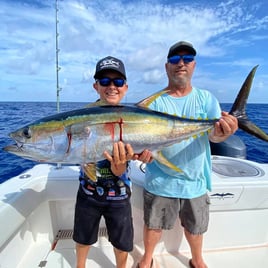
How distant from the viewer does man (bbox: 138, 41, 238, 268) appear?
6.91 ft

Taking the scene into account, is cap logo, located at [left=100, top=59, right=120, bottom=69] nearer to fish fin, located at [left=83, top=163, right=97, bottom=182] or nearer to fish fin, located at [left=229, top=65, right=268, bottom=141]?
fish fin, located at [left=83, top=163, right=97, bottom=182]

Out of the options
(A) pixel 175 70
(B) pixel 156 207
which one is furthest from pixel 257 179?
(A) pixel 175 70

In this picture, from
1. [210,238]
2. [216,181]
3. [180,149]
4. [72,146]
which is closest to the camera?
[72,146]

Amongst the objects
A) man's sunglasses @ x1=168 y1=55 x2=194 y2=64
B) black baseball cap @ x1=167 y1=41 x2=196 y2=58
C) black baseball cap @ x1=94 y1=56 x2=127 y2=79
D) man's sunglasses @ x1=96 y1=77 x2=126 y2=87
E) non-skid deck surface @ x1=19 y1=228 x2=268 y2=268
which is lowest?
non-skid deck surface @ x1=19 y1=228 x2=268 y2=268

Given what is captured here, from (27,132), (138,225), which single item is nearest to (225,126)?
(27,132)

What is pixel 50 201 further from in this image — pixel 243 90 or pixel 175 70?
pixel 243 90

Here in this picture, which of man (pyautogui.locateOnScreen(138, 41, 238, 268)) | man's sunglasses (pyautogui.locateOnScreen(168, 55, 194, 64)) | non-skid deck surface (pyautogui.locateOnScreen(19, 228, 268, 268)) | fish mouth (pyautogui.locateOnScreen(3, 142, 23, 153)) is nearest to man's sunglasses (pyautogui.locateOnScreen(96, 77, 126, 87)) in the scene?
man (pyautogui.locateOnScreen(138, 41, 238, 268))

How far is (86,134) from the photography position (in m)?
1.59

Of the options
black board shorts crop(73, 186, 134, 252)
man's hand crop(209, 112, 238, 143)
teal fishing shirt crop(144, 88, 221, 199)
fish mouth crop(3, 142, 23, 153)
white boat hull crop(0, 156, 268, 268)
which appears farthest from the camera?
white boat hull crop(0, 156, 268, 268)

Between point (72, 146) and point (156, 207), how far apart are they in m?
1.06

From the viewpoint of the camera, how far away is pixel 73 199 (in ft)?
8.55

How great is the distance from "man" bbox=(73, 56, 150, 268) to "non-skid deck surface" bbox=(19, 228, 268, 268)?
61cm

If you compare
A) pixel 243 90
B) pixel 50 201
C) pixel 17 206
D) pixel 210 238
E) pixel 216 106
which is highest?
pixel 243 90

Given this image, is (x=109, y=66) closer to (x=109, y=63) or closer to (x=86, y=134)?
(x=109, y=63)
